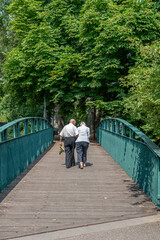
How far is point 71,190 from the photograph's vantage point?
26.6ft

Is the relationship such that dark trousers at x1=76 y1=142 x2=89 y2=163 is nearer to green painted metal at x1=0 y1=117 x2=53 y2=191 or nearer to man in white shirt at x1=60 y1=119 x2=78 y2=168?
man in white shirt at x1=60 y1=119 x2=78 y2=168

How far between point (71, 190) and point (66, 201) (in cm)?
103

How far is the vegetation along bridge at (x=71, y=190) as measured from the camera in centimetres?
590

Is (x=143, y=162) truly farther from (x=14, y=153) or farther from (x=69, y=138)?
(x=69, y=138)

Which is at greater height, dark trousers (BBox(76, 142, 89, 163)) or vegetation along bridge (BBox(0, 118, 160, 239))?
dark trousers (BBox(76, 142, 89, 163))

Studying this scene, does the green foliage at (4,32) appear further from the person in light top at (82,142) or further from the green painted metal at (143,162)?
the green painted metal at (143,162)

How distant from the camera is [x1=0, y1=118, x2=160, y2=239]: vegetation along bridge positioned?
590cm

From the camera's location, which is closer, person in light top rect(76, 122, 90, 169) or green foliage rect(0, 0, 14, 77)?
person in light top rect(76, 122, 90, 169)

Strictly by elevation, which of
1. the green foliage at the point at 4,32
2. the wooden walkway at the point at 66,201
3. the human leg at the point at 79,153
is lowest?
the wooden walkway at the point at 66,201

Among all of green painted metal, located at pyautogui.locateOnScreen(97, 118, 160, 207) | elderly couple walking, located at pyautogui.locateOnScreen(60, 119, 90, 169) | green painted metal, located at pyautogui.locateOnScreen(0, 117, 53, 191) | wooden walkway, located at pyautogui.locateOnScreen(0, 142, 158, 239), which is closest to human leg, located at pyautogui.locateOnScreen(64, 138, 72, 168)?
elderly couple walking, located at pyautogui.locateOnScreen(60, 119, 90, 169)

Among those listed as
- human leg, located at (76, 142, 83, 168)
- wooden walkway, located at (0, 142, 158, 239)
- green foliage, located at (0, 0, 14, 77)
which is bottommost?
wooden walkway, located at (0, 142, 158, 239)

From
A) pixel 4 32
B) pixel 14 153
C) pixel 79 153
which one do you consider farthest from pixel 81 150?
pixel 4 32

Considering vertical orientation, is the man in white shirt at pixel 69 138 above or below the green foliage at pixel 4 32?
below

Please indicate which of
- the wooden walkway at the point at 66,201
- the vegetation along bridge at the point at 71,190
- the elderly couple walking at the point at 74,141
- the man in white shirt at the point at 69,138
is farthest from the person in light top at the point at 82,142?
the wooden walkway at the point at 66,201
